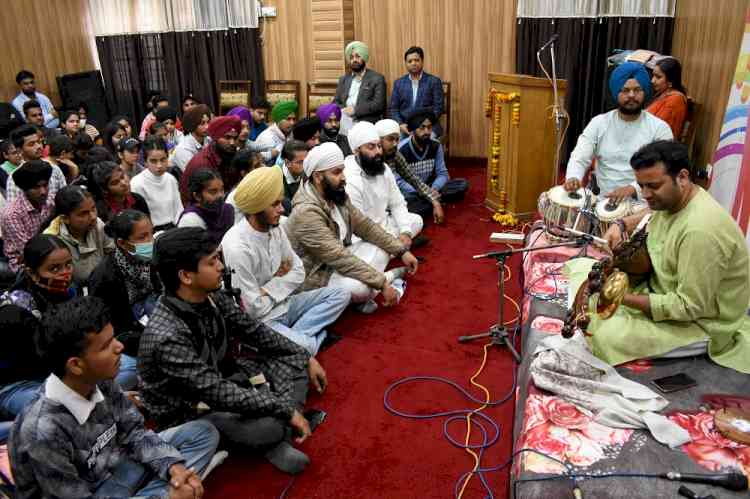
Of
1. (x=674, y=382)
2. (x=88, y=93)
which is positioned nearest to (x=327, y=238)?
(x=674, y=382)

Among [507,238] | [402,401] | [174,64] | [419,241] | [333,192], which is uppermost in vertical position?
[174,64]

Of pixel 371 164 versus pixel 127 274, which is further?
pixel 371 164

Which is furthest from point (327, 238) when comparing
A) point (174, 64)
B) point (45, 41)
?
point (45, 41)

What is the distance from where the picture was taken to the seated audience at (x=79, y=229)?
9.73 ft

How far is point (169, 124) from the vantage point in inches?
228

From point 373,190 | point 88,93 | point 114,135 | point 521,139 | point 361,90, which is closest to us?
point 373,190

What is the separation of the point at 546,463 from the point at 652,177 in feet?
3.80

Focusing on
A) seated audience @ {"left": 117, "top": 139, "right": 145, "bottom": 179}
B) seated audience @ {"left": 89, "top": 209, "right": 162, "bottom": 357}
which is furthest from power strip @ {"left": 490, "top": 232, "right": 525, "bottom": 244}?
seated audience @ {"left": 117, "top": 139, "right": 145, "bottom": 179}

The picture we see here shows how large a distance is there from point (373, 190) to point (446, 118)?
307cm

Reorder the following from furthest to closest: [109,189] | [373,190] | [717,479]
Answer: [373,190]
[109,189]
[717,479]

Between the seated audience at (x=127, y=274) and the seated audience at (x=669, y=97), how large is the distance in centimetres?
351

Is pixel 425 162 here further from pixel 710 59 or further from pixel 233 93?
pixel 233 93

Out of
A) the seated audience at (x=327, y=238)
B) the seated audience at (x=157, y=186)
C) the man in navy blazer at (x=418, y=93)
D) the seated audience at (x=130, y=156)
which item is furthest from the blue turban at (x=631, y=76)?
the seated audience at (x=130, y=156)

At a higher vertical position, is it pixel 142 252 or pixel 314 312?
pixel 142 252
